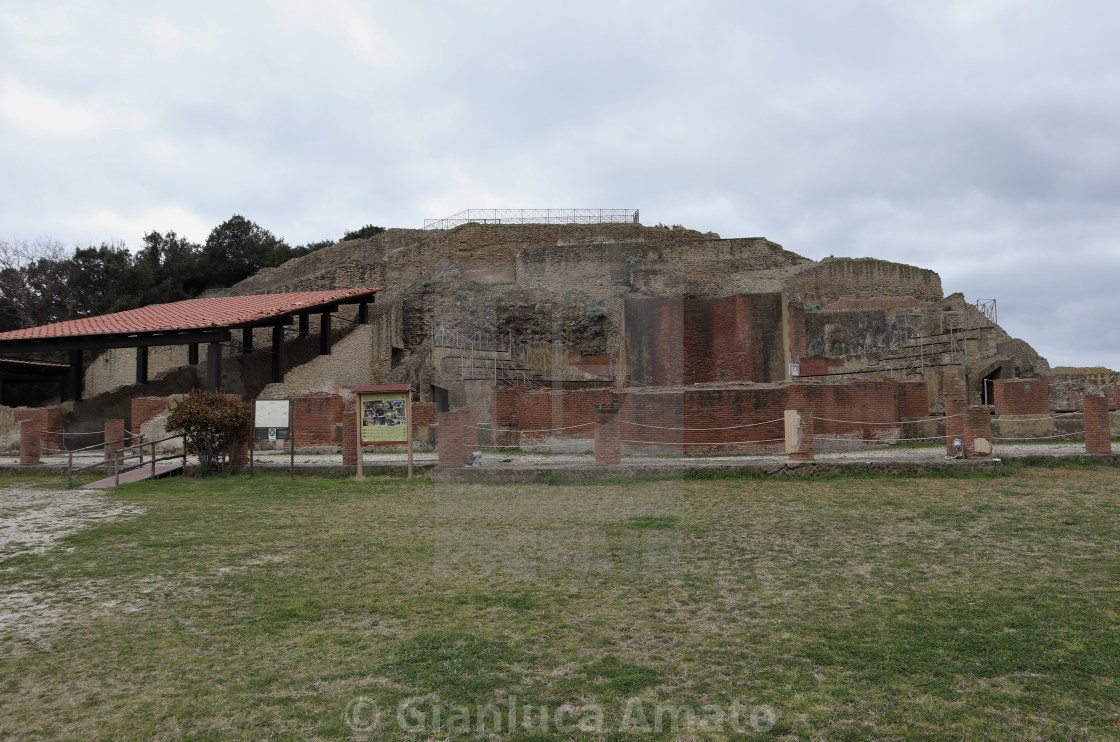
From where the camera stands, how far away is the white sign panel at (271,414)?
13969 millimetres

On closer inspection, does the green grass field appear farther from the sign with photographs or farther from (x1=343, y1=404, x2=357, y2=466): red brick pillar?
(x1=343, y1=404, x2=357, y2=466): red brick pillar

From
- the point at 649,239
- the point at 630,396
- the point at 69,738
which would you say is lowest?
the point at 69,738

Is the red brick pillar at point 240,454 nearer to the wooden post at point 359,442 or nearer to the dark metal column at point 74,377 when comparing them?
the wooden post at point 359,442

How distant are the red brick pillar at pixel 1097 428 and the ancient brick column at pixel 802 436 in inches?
166

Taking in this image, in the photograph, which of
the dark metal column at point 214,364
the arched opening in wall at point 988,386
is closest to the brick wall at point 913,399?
the arched opening in wall at point 988,386

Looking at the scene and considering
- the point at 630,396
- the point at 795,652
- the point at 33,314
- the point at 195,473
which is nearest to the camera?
the point at 795,652

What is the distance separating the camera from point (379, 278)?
31969mm

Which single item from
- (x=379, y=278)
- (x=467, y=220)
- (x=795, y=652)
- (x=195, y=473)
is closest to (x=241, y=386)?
(x=379, y=278)

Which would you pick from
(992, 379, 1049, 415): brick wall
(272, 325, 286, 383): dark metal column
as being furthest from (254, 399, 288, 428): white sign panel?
(992, 379, 1049, 415): brick wall

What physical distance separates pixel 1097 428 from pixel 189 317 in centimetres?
2204

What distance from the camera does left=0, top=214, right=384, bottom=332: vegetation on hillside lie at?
34.9 meters

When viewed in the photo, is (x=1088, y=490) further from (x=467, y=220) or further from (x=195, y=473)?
(x=467, y=220)

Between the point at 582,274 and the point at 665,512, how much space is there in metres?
22.6

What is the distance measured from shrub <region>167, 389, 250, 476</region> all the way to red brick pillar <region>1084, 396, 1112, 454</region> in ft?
46.5
